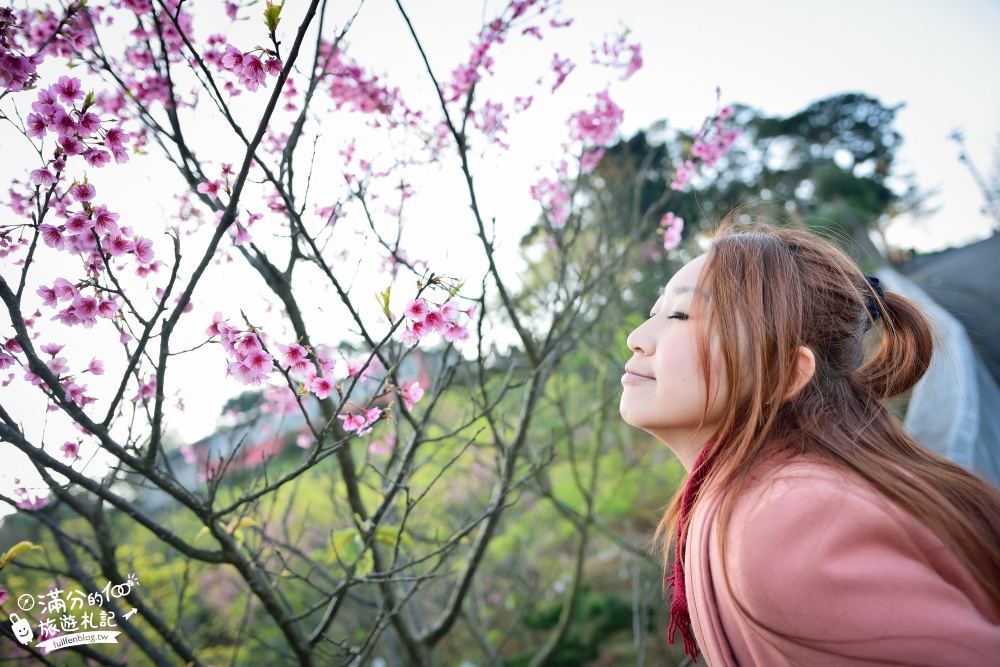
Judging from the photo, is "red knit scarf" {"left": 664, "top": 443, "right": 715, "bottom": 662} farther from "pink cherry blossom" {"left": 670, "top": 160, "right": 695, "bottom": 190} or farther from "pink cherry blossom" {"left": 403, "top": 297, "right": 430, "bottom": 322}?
"pink cherry blossom" {"left": 670, "top": 160, "right": 695, "bottom": 190}

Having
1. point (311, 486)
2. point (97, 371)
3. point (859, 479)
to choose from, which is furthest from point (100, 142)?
point (311, 486)

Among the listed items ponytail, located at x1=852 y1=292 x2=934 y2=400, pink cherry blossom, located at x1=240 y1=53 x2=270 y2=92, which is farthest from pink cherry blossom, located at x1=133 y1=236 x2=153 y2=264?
ponytail, located at x1=852 y1=292 x2=934 y2=400

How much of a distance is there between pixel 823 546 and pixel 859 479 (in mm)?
178

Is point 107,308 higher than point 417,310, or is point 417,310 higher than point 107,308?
point 107,308

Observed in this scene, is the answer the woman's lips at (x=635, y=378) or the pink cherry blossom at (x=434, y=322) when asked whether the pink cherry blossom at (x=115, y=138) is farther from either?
the woman's lips at (x=635, y=378)

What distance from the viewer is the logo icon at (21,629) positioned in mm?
1332

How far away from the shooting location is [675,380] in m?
1.18

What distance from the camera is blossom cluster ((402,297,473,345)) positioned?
4.31 ft

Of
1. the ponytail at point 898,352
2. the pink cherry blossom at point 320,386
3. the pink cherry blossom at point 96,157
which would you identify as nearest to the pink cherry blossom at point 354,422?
the pink cherry blossom at point 320,386

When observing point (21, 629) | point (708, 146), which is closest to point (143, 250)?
point (21, 629)

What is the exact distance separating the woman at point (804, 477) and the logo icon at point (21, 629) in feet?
5.04

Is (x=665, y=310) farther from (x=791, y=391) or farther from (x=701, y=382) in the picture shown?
(x=791, y=391)

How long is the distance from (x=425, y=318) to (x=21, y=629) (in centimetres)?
126

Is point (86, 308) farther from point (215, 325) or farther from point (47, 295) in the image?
point (215, 325)
